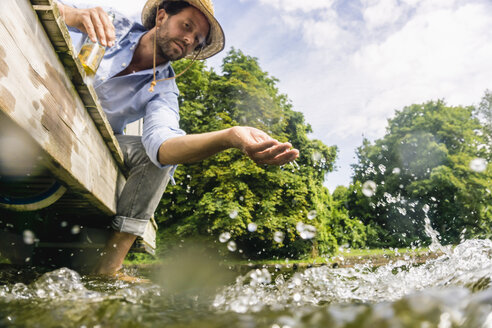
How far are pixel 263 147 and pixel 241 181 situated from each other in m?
14.3

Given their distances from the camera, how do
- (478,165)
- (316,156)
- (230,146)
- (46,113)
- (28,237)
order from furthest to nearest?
(478,165), (316,156), (28,237), (230,146), (46,113)

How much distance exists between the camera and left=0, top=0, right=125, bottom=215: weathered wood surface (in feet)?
3.74

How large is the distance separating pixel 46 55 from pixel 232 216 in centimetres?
1314

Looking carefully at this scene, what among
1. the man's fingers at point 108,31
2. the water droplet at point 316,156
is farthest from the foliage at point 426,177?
the man's fingers at point 108,31

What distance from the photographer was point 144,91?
2867mm

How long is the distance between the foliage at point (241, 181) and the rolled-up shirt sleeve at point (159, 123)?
11394mm

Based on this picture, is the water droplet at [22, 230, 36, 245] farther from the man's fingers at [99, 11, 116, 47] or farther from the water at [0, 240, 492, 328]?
the man's fingers at [99, 11, 116, 47]

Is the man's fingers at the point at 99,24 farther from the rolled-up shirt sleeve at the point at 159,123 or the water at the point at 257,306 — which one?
the water at the point at 257,306

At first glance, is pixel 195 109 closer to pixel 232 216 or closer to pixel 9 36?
pixel 232 216

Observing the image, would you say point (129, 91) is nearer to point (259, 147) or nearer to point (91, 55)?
point (91, 55)

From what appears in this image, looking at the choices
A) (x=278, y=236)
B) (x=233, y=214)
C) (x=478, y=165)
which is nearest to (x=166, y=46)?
(x=233, y=214)

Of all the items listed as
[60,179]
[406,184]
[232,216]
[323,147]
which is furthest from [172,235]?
[406,184]

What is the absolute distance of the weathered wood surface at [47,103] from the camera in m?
1.14

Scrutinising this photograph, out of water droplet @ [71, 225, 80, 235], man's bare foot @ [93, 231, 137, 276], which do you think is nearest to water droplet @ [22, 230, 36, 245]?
water droplet @ [71, 225, 80, 235]
